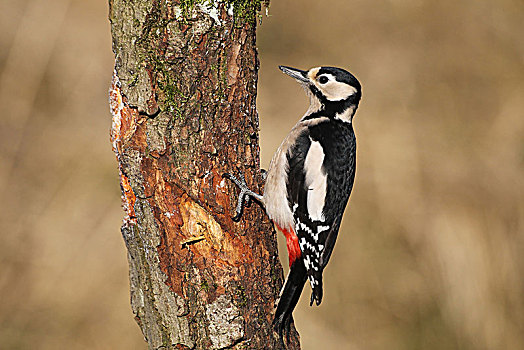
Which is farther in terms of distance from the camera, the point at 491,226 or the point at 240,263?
the point at 491,226

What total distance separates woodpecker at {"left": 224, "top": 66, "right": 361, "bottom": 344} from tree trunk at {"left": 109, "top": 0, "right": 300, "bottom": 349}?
0.36 meters

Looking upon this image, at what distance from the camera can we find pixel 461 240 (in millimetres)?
4660

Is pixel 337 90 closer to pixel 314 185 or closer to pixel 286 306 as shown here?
pixel 314 185

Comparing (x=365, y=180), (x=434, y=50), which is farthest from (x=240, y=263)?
(x=434, y=50)

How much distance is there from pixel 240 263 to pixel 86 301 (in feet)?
8.29

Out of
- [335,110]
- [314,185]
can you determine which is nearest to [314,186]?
[314,185]

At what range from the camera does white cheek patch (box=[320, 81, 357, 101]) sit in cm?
334

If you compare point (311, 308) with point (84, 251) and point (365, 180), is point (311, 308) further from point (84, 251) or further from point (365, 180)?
point (84, 251)

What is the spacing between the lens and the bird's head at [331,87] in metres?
3.30

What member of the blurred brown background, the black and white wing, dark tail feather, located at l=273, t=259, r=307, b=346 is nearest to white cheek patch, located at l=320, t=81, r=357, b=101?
the black and white wing

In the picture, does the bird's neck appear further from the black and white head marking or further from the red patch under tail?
the red patch under tail

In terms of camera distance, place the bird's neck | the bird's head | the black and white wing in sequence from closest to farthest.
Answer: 1. the black and white wing
2. the bird's head
3. the bird's neck

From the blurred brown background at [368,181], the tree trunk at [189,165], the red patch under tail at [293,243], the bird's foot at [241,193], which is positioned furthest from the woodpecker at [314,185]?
the blurred brown background at [368,181]

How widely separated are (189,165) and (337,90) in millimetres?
1304
